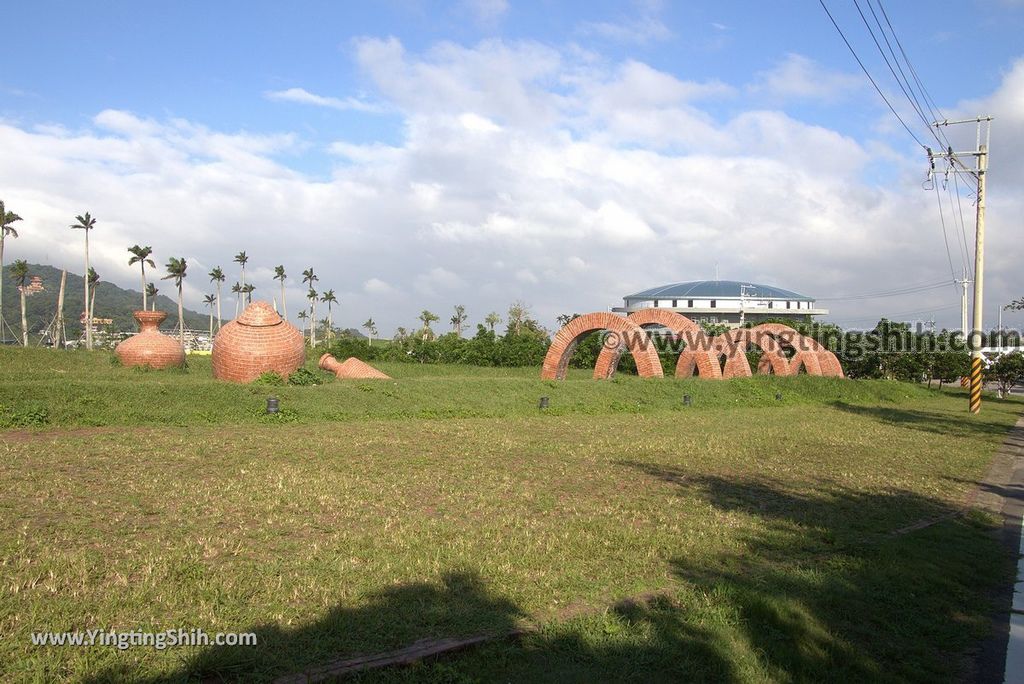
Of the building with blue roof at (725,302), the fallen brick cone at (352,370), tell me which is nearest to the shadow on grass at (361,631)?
the fallen brick cone at (352,370)

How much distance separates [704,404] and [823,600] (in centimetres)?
1591

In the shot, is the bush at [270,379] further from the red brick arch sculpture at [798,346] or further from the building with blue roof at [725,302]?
the building with blue roof at [725,302]

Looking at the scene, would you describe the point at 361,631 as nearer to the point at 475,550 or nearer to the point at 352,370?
the point at 475,550

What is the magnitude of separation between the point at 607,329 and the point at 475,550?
1730 centimetres

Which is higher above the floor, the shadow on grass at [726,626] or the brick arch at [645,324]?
the brick arch at [645,324]

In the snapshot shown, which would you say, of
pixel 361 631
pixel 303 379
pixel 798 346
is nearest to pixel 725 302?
pixel 798 346

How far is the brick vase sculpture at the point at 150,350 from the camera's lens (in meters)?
18.1

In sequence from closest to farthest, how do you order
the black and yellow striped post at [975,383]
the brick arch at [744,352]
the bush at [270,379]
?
the bush at [270,379], the black and yellow striped post at [975,383], the brick arch at [744,352]

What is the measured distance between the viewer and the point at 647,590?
15.2ft

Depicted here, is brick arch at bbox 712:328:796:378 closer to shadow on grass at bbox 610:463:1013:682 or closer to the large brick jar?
the large brick jar

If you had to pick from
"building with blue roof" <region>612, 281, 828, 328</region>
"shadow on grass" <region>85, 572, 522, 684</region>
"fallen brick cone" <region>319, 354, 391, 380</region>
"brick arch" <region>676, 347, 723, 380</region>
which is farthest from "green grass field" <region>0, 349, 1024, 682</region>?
"building with blue roof" <region>612, 281, 828, 328</region>

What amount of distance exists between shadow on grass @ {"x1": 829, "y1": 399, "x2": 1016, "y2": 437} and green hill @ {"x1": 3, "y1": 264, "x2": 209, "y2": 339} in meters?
53.3

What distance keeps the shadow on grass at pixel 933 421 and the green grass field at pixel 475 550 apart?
4.83 m

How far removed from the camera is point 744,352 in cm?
2825
